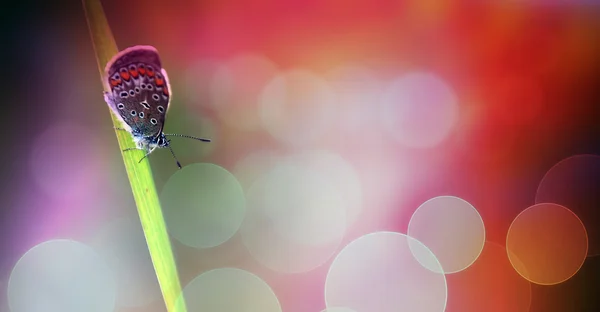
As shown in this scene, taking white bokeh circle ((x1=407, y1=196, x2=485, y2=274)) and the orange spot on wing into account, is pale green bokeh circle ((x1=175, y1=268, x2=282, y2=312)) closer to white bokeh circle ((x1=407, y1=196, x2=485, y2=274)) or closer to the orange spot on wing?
white bokeh circle ((x1=407, y1=196, x2=485, y2=274))

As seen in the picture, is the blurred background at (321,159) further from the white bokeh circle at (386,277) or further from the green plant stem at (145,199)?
the green plant stem at (145,199)

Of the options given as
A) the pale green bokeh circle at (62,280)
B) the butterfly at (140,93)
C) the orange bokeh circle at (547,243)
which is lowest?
the pale green bokeh circle at (62,280)

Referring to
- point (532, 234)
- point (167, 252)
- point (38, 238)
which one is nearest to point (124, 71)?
point (167, 252)

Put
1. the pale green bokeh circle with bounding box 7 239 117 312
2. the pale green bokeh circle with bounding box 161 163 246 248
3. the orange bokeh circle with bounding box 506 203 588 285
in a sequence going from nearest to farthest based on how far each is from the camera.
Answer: the pale green bokeh circle with bounding box 7 239 117 312
the pale green bokeh circle with bounding box 161 163 246 248
the orange bokeh circle with bounding box 506 203 588 285

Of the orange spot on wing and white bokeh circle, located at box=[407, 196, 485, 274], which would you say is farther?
white bokeh circle, located at box=[407, 196, 485, 274]

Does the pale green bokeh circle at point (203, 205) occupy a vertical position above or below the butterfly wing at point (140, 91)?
below

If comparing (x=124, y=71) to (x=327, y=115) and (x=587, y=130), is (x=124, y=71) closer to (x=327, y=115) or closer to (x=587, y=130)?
(x=327, y=115)

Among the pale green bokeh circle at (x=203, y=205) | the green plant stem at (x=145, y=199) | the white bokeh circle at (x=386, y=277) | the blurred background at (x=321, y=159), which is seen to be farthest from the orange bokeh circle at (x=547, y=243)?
the green plant stem at (x=145, y=199)

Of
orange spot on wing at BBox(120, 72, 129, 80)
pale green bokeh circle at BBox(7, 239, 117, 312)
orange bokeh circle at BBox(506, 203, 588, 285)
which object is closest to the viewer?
orange spot on wing at BBox(120, 72, 129, 80)

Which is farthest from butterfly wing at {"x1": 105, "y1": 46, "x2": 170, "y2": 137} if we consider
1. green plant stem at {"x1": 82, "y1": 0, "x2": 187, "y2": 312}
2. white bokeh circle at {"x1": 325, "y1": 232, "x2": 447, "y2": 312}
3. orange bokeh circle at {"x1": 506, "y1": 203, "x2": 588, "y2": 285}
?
orange bokeh circle at {"x1": 506, "y1": 203, "x2": 588, "y2": 285}
